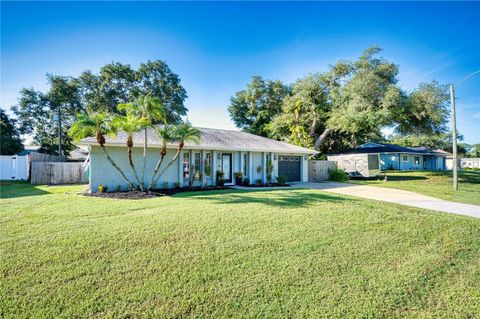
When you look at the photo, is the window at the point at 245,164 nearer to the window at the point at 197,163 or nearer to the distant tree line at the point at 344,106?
the window at the point at 197,163

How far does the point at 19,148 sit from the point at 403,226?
3527 cm

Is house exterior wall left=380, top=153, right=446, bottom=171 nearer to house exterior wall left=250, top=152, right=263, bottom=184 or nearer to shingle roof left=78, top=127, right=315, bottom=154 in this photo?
shingle roof left=78, top=127, right=315, bottom=154

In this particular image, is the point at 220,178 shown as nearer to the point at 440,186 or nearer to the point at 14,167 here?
the point at 440,186

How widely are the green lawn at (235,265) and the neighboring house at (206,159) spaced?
5.15m

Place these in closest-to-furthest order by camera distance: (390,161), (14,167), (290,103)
→ 1. (14,167)
2. (290,103)
3. (390,161)

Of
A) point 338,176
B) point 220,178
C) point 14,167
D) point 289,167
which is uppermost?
point 14,167

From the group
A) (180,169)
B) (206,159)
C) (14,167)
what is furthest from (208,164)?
(14,167)

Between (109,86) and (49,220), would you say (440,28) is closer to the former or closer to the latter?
(49,220)

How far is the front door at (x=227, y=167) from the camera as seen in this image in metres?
15.6

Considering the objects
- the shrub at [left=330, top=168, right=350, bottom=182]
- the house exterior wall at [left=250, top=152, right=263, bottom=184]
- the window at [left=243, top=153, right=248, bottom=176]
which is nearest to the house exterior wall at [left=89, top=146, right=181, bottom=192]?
the window at [left=243, top=153, right=248, bottom=176]

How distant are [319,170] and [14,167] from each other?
78.1 feet

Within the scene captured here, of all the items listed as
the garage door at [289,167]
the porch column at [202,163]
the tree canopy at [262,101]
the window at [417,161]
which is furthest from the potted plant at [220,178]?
the window at [417,161]

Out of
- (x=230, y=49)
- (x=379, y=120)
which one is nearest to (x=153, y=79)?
(x=230, y=49)

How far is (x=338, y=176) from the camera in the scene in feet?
66.5
